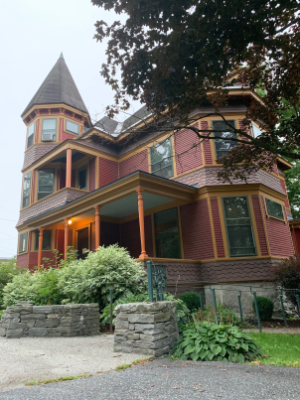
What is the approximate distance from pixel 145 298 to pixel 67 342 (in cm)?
185

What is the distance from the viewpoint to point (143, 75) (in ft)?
19.9

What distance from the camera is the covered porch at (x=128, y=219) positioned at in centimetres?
1068

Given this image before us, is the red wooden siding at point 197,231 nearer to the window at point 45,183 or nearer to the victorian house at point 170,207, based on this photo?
the victorian house at point 170,207

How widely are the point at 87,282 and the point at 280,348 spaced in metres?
4.86

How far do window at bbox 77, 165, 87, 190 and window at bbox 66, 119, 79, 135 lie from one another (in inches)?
132

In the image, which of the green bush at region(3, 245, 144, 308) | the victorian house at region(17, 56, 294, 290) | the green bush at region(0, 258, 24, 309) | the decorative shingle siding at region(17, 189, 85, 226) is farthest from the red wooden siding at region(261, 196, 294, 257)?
the green bush at region(0, 258, 24, 309)

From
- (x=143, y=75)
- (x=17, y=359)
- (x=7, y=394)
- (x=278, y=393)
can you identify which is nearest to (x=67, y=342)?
(x=17, y=359)

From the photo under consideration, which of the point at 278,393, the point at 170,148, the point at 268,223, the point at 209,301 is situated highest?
the point at 170,148

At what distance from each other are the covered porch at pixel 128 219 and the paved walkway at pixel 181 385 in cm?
560

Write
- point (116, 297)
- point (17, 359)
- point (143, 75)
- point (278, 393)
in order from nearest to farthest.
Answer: point (278, 393), point (17, 359), point (143, 75), point (116, 297)

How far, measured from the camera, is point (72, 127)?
18797mm

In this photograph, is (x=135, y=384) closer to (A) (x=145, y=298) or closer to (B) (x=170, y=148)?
(A) (x=145, y=298)

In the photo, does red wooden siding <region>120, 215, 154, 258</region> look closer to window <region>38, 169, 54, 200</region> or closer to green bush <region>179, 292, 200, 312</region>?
green bush <region>179, 292, 200, 312</region>

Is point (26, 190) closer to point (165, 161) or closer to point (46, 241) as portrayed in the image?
point (46, 241)
